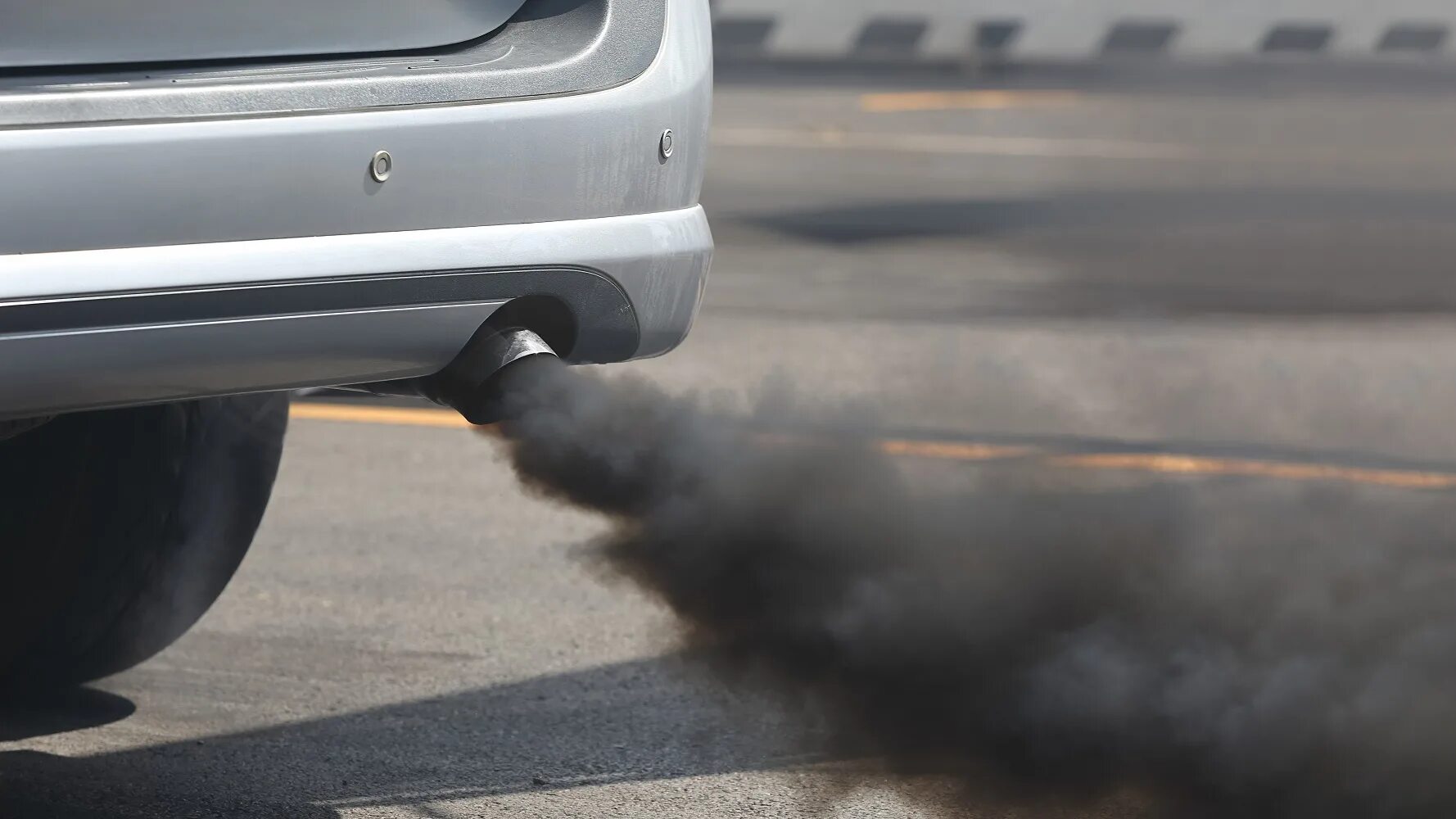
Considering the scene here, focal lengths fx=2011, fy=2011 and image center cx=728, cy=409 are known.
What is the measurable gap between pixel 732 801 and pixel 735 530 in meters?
0.53

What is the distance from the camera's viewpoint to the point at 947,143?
45.0 feet

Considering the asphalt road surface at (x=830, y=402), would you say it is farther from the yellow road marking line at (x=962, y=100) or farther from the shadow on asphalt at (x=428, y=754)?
the yellow road marking line at (x=962, y=100)

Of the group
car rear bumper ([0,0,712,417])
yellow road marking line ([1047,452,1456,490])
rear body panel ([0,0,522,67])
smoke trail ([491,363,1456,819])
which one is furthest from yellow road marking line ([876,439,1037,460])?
rear body panel ([0,0,522,67])

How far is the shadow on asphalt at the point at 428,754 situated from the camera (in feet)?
11.2

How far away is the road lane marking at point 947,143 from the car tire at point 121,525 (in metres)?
9.70

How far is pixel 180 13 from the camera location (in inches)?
104

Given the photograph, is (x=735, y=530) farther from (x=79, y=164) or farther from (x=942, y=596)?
(x=79, y=164)

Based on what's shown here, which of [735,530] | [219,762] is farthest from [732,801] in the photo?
[219,762]

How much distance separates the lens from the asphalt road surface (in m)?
3.61

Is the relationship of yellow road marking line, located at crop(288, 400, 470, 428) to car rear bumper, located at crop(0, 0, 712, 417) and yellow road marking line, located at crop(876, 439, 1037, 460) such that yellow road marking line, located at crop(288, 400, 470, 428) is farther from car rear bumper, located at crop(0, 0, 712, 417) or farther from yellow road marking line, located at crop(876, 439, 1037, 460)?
car rear bumper, located at crop(0, 0, 712, 417)

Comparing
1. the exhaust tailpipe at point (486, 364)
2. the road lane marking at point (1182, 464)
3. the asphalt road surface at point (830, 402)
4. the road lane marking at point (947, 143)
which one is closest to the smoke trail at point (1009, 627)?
the exhaust tailpipe at point (486, 364)

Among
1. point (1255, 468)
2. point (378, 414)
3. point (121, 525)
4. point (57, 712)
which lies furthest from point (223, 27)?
point (1255, 468)

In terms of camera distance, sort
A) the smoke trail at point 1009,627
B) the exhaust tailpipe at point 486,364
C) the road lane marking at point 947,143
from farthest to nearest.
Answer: the road lane marking at point 947,143 < the smoke trail at point 1009,627 < the exhaust tailpipe at point 486,364

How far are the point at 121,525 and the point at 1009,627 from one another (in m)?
1.65
